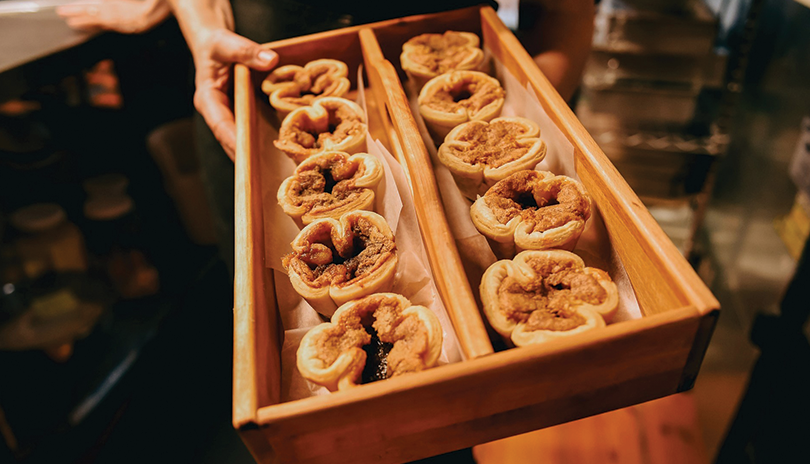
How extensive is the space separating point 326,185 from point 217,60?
2.68ft

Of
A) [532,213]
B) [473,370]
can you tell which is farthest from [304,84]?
[473,370]

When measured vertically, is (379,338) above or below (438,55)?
below

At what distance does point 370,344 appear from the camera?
3.61 ft

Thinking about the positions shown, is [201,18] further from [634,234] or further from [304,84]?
[634,234]

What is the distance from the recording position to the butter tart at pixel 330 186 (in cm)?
133

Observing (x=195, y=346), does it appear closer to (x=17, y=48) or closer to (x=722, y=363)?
(x=17, y=48)

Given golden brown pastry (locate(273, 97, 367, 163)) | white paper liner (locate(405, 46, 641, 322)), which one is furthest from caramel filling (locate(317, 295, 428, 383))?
golden brown pastry (locate(273, 97, 367, 163))

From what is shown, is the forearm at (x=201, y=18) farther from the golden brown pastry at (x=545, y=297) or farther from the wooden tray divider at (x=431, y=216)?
the golden brown pastry at (x=545, y=297)

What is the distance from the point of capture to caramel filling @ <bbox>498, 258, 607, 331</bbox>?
98cm

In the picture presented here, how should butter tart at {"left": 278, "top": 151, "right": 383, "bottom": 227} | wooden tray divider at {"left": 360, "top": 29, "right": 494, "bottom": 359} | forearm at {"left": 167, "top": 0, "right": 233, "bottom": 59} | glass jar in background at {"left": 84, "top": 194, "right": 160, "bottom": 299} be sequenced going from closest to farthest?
wooden tray divider at {"left": 360, "top": 29, "right": 494, "bottom": 359} < butter tart at {"left": 278, "top": 151, "right": 383, "bottom": 227} < forearm at {"left": 167, "top": 0, "right": 233, "bottom": 59} < glass jar in background at {"left": 84, "top": 194, "right": 160, "bottom": 299}

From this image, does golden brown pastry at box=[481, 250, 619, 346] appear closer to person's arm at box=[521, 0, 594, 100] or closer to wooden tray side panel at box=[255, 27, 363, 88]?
person's arm at box=[521, 0, 594, 100]

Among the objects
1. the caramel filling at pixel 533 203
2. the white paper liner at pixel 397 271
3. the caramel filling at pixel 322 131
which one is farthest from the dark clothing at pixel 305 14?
the caramel filling at pixel 533 203

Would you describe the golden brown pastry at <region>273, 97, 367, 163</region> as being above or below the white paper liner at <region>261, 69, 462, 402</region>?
above

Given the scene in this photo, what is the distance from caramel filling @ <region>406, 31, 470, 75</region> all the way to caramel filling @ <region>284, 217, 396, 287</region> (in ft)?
2.77
